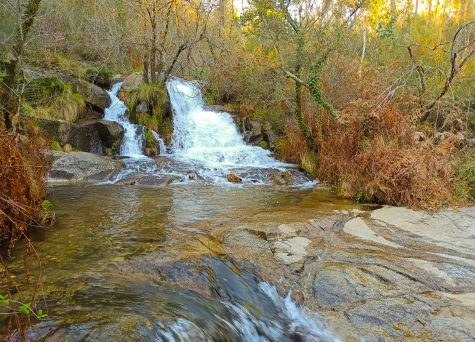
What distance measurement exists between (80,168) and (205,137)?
16.4ft

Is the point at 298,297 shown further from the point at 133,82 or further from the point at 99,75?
the point at 99,75

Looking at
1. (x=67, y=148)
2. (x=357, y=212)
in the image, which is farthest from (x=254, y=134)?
(x=357, y=212)

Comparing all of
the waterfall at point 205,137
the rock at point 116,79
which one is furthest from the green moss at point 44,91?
the rock at point 116,79

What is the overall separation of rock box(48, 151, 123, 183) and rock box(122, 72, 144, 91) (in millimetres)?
4994

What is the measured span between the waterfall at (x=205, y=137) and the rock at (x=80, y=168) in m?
2.58

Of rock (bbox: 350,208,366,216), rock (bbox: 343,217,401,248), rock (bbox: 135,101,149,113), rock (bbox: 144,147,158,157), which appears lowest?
rock (bbox: 350,208,366,216)

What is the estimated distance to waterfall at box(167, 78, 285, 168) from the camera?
12.0 metres

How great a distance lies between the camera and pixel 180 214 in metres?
5.95

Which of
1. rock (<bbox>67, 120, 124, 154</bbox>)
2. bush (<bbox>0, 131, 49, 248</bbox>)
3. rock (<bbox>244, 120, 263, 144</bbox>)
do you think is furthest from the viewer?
rock (<bbox>244, 120, 263, 144</bbox>)

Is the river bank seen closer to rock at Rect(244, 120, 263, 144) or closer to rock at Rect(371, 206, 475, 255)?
rock at Rect(371, 206, 475, 255)

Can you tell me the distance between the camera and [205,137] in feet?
44.2

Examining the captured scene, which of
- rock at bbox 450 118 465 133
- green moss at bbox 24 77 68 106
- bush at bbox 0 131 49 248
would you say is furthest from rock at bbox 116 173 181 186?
rock at bbox 450 118 465 133

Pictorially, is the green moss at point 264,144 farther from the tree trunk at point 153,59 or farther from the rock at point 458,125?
the rock at point 458,125

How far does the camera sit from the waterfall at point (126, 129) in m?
12.2
